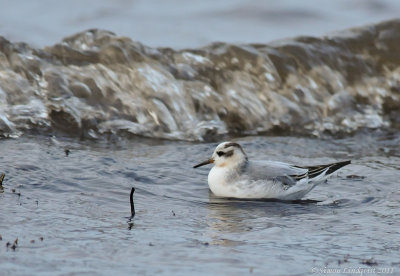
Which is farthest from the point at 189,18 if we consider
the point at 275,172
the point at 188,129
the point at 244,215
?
the point at 244,215

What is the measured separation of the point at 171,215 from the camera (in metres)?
6.75

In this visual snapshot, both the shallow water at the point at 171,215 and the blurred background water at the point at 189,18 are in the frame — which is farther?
the blurred background water at the point at 189,18

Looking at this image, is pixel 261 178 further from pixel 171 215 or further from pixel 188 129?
pixel 188 129

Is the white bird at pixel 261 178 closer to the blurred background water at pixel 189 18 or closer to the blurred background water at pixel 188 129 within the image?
the blurred background water at pixel 188 129

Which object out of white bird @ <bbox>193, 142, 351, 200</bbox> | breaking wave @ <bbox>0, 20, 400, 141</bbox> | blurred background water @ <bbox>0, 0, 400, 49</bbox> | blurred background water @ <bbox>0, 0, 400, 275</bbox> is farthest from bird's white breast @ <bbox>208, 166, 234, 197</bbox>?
blurred background water @ <bbox>0, 0, 400, 49</bbox>

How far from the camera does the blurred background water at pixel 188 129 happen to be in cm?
567

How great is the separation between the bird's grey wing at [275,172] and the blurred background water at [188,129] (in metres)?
0.27

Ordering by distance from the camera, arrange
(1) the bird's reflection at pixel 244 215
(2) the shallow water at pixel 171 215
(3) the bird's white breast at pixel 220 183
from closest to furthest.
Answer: (2) the shallow water at pixel 171 215, (1) the bird's reflection at pixel 244 215, (3) the bird's white breast at pixel 220 183

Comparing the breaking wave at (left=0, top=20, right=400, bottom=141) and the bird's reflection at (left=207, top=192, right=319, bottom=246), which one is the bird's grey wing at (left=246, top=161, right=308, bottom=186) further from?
the breaking wave at (left=0, top=20, right=400, bottom=141)

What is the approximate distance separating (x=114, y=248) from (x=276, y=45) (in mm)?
8386

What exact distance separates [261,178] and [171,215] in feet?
4.80

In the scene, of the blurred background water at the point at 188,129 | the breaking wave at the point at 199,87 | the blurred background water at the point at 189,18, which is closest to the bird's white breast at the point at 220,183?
the blurred background water at the point at 188,129

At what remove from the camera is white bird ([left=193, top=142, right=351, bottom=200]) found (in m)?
7.87

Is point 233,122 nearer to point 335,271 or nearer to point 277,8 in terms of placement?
point 277,8
